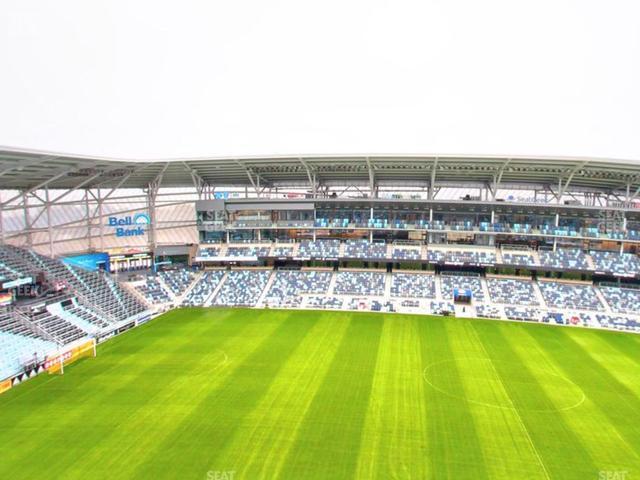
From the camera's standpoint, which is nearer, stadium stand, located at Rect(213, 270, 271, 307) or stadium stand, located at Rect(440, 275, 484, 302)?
stadium stand, located at Rect(440, 275, 484, 302)

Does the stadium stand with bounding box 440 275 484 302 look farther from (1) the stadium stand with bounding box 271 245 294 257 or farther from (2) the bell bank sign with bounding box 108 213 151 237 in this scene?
(2) the bell bank sign with bounding box 108 213 151 237

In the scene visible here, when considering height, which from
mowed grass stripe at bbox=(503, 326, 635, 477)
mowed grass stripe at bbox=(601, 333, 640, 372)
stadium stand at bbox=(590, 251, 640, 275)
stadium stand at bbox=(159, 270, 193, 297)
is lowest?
mowed grass stripe at bbox=(601, 333, 640, 372)

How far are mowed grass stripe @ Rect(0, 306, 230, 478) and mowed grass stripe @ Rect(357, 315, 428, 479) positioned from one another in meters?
12.5

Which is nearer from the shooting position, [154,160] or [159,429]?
[159,429]

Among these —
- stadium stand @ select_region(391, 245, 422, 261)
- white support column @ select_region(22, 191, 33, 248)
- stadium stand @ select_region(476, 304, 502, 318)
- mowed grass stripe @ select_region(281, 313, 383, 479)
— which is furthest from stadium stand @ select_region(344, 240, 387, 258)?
white support column @ select_region(22, 191, 33, 248)

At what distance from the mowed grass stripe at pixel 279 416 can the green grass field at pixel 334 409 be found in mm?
82

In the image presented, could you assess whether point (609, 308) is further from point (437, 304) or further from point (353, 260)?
point (353, 260)

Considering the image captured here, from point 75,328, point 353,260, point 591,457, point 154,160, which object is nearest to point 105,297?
point 75,328

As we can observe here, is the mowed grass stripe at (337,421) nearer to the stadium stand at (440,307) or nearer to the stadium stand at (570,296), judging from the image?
the stadium stand at (440,307)

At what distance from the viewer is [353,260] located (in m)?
46.9

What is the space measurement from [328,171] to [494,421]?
108 feet

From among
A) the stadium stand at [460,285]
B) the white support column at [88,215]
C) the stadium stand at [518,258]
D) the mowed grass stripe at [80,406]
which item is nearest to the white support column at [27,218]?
the white support column at [88,215]

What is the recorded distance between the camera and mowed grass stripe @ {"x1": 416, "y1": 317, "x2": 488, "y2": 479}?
15875 millimetres

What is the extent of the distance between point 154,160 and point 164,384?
24.3 m
